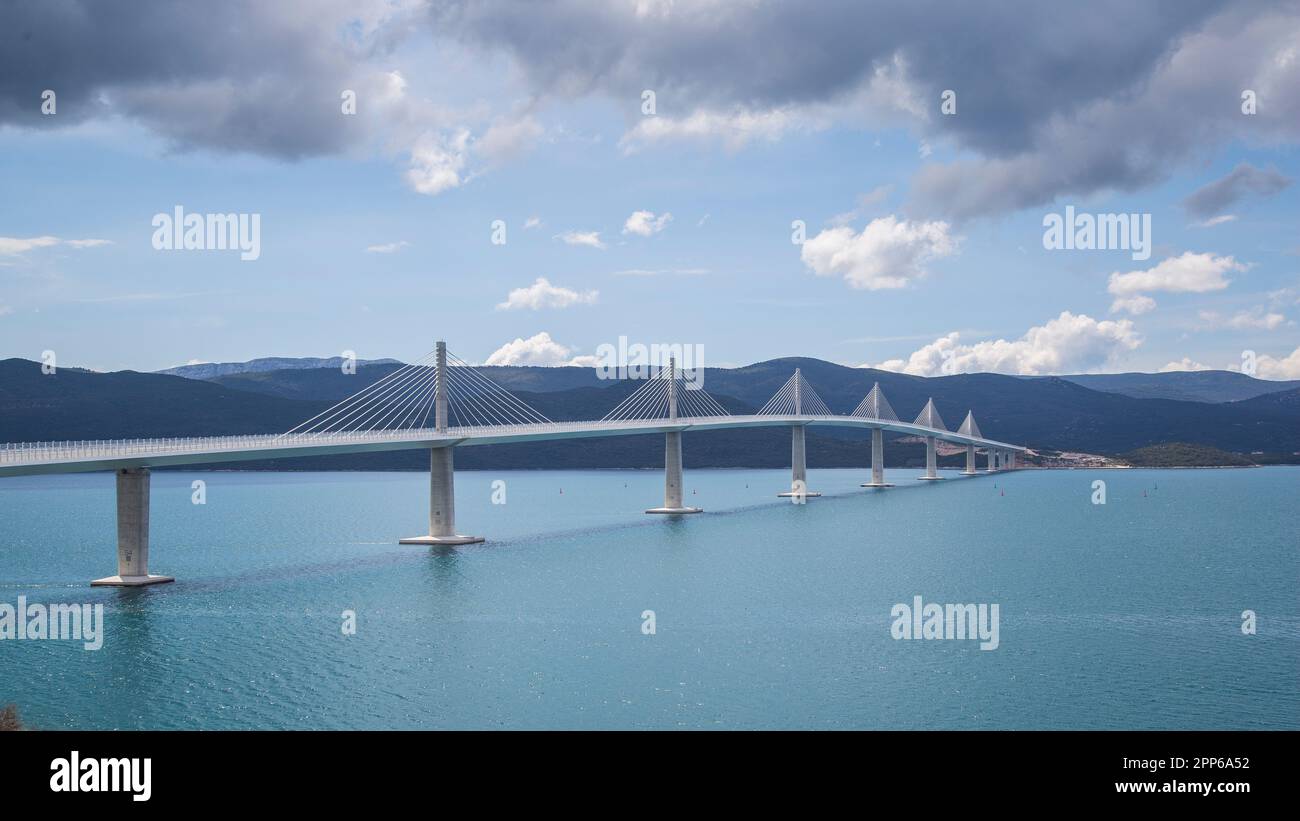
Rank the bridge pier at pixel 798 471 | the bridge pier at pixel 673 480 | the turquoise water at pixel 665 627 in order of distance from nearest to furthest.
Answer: the turquoise water at pixel 665 627 → the bridge pier at pixel 673 480 → the bridge pier at pixel 798 471

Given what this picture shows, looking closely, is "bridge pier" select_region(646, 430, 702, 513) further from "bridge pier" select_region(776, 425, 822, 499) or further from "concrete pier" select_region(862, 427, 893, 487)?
"concrete pier" select_region(862, 427, 893, 487)

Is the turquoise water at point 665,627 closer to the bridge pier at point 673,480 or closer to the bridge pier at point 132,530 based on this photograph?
the bridge pier at point 132,530

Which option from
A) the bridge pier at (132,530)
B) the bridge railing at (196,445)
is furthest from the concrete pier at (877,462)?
the bridge pier at (132,530)

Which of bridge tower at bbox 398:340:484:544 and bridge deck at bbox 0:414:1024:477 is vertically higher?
bridge deck at bbox 0:414:1024:477

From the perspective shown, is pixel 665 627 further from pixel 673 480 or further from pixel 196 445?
pixel 673 480

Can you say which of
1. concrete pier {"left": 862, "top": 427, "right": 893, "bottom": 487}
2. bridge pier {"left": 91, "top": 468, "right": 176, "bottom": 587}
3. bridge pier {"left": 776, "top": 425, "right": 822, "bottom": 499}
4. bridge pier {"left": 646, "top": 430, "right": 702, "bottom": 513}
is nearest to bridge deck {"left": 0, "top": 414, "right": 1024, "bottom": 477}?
bridge pier {"left": 91, "top": 468, "right": 176, "bottom": 587}

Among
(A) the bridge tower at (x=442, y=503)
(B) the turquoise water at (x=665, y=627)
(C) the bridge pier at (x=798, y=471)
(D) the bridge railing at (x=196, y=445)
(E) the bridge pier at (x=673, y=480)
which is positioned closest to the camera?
(B) the turquoise water at (x=665, y=627)
